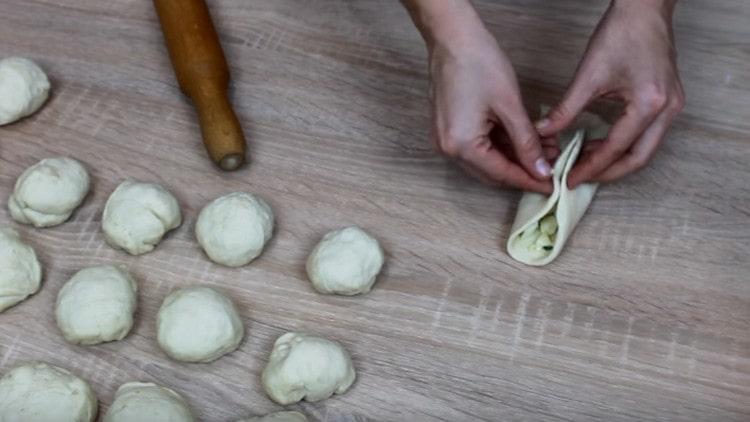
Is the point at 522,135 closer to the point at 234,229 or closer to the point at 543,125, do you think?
the point at 543,125

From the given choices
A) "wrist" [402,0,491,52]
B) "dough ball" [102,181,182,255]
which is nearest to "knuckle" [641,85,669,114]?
"wrist" [402,0,491,52]

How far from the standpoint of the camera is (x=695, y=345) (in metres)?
1.33

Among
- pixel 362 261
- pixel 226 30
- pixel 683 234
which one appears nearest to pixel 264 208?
pixel 362 261

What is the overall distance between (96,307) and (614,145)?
0.72 meters

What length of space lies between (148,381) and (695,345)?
28.6 inches

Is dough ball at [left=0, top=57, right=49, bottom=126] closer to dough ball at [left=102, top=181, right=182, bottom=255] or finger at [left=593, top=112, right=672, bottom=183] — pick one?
dough ball at [left=102, top=181, right=182, bottom=255]

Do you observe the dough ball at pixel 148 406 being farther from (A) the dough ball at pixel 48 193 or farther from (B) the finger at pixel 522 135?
(B) the finger at pixel 522 135

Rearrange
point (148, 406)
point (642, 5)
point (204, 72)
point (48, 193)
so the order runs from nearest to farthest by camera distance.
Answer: point (148, 406) < point (642, 5) < point (48, 193) < point (204, 72)

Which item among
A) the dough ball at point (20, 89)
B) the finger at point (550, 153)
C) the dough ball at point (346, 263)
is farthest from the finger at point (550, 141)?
the dough ball at point (20, 89)

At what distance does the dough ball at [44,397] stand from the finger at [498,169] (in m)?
0.58

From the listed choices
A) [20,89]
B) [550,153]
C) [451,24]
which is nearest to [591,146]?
[550,153]

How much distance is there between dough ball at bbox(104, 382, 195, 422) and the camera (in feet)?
4.03

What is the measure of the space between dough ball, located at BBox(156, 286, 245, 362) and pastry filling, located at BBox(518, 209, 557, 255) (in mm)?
420

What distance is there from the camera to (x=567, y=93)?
1331 millimetres
